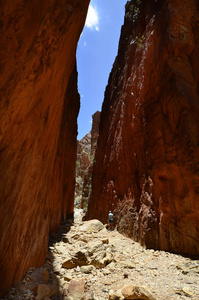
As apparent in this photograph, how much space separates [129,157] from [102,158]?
482 cm

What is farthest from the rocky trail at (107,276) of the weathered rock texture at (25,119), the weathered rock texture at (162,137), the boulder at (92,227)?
the boulder at (92,227)

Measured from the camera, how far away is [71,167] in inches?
607

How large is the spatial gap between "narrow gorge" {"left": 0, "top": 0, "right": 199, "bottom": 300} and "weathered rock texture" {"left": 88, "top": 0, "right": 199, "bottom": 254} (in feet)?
0.13

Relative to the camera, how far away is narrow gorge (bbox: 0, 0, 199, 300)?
321 cm

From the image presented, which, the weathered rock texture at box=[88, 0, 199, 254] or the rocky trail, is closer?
the rocky trail

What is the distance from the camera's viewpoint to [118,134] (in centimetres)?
1156

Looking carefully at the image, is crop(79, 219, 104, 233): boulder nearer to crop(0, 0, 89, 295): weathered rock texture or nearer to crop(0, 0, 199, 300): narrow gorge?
crop(0, 0, 199, 300): narrow gorge

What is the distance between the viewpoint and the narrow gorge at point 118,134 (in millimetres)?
3209

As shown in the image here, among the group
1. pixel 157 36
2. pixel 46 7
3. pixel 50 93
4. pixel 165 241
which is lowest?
pixel 165 241

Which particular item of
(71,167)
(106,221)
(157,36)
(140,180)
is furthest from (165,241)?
(71,167)

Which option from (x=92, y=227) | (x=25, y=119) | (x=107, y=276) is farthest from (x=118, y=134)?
(x=25, y=119)

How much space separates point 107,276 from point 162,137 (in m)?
5.10

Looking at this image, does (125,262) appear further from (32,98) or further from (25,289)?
(32,98)

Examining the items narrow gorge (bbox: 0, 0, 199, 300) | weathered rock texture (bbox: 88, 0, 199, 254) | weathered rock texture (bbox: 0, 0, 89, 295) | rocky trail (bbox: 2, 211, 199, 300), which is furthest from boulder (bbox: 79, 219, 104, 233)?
weathered rock texture (bbox: 0, 0, 89, 295)
